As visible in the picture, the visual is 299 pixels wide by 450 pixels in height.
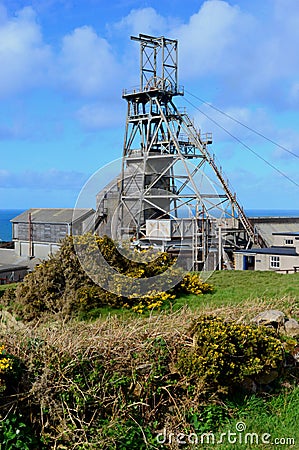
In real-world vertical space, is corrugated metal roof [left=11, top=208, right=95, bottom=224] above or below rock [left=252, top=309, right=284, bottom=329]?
above

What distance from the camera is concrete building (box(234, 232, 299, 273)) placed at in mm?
26406

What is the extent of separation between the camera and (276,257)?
2725 cm

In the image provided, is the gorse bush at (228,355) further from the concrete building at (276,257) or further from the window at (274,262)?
A: the window at (274,262)

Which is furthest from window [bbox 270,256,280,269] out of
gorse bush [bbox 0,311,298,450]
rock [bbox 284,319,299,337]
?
gorse bush [bbox 0,311,298,450]

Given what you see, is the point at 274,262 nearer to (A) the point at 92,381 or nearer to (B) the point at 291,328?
(B) the point at 291,328

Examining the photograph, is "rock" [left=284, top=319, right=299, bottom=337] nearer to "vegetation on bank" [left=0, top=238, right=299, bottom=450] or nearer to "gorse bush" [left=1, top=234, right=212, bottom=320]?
"vegetation on bank" [left=0, top=238, right=299, bottom=450]

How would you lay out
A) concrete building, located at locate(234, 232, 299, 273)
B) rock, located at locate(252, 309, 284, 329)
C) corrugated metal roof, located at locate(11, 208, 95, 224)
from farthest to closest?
corrugated metal roof, located at locate(11, 208, 95, 224)
concrete building, located at locate(234, 232, 299, 273)
rock, located at locate(252, 309, 284, 329)

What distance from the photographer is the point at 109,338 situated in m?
7.45

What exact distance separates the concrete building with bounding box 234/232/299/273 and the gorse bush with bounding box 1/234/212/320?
12.1 m

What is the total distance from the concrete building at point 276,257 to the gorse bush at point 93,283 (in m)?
12.1

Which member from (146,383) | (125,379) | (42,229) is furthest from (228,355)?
(42,229)

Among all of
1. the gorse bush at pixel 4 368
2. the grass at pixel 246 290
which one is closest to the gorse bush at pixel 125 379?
the gorse bush at pixel 4 368

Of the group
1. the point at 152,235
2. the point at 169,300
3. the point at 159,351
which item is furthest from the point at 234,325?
the point at 152,235

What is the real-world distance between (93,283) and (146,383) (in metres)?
5.93
